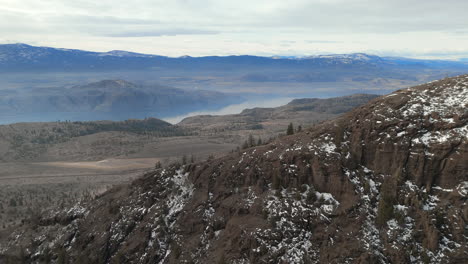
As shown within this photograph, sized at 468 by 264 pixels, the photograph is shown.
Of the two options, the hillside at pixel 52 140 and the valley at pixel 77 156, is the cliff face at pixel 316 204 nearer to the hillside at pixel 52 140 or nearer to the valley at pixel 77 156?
the valley at pixel 77 156

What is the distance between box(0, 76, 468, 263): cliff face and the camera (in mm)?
20172

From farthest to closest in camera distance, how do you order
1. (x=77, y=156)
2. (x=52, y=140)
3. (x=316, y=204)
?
(x=52, y=140) → (x=77, y=156) → (x=316, y=204)

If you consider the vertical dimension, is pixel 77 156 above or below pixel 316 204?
below

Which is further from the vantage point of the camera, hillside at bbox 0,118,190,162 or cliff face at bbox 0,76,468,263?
hillside at bbox 0,118,190,162

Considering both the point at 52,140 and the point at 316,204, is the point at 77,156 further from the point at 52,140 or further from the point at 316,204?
the point at 316,204

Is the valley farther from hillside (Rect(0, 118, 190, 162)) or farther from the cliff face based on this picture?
the cliff face

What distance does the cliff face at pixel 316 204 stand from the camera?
20.2 metres

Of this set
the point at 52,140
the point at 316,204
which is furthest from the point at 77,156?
the point at 316,204

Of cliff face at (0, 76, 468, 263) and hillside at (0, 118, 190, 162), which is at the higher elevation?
cliff face at (0, 76, 468, 263)

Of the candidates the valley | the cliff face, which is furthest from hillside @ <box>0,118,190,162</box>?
the cliff face

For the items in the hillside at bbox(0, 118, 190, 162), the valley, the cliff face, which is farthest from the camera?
the hillside at bbox(0, 118, 190, 162)

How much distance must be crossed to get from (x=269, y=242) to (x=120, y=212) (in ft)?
48.4

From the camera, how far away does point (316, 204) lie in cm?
2325

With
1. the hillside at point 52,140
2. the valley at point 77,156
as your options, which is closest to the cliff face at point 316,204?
the valley at point 77,156
